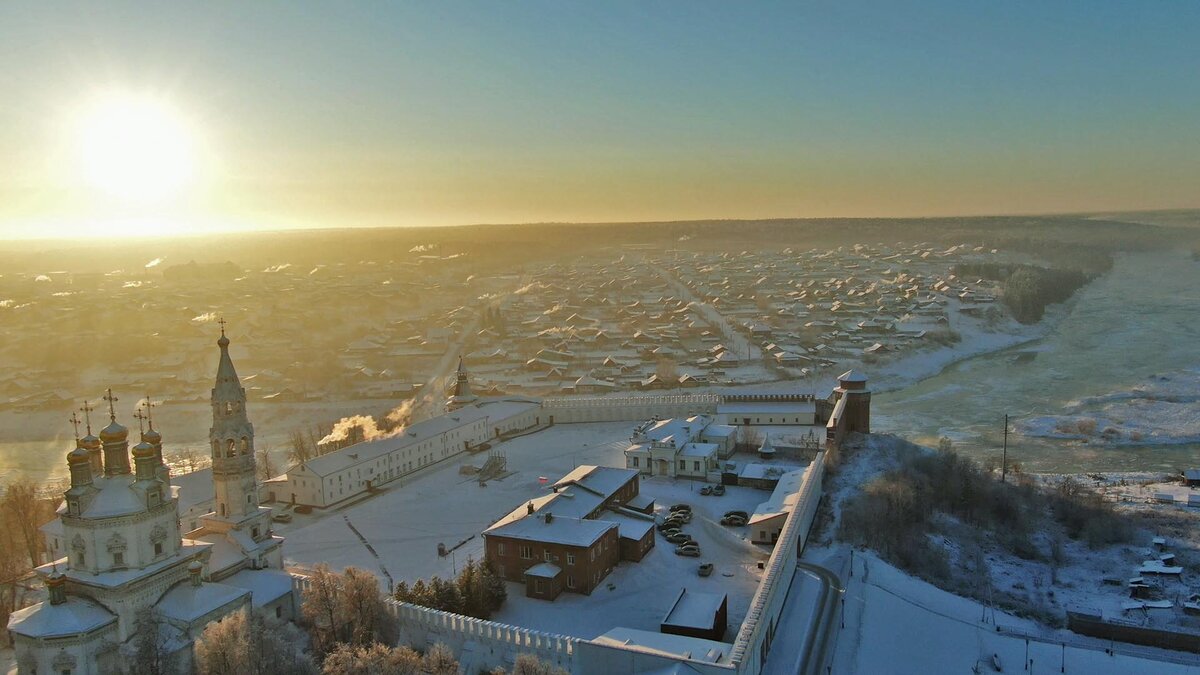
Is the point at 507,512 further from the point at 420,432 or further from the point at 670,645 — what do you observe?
the point at 670,645

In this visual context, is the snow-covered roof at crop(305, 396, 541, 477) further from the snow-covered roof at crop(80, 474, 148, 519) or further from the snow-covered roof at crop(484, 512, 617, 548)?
the snow-covered roof at crop(80, 474, 148, 519)

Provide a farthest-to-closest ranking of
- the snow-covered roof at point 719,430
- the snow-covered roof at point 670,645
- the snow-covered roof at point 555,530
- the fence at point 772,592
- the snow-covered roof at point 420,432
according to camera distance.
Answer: the snow-covered roof at point 719,430, the snow-covered roof at point 420,432, the snow-covered roof at point 555,530, the fence at point 772,592, the snow-covered roof at point 670,645

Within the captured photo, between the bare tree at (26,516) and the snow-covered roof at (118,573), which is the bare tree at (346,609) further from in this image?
the bare tree at (26,516)

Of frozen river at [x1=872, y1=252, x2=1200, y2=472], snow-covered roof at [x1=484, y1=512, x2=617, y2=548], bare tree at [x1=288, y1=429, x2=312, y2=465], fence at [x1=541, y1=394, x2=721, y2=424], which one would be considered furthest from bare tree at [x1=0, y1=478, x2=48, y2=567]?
frozen river at [x1=872, y1=252, x2=1200, y2=472]

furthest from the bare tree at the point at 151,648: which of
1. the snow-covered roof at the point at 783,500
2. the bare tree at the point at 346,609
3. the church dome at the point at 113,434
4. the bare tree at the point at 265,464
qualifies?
the bare tree at the point at 265,464

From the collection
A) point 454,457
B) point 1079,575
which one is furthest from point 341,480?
point 1079,575

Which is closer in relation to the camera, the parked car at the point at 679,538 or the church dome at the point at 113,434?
the church dome at the point at 113,434

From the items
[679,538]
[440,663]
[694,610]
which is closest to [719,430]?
[679,538]
